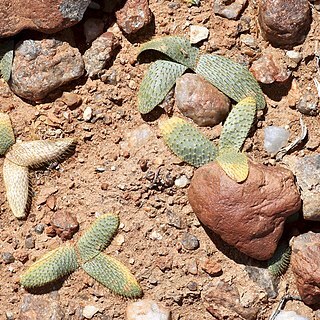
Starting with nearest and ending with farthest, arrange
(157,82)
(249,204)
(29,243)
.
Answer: (249,204), (157,82), (29,243)

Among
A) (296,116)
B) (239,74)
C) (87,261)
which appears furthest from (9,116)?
(296,116)

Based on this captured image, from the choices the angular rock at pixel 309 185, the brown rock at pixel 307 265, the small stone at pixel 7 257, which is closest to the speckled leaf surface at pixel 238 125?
the angular rock at pixel 309 185

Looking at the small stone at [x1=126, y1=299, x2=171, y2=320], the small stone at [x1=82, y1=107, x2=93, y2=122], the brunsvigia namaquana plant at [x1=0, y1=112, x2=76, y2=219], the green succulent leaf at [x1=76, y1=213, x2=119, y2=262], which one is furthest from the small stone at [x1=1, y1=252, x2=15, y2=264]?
the small stone at [x1=82, y1=107, x2=93, y2=122]

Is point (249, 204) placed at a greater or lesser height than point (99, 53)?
lesser

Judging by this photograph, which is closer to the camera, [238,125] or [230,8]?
[238,125]

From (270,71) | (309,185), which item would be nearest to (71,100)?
(270,71)

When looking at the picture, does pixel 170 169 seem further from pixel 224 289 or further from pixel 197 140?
pixel 224 289

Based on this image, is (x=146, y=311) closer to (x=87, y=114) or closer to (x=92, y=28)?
(x=87, y=114)
